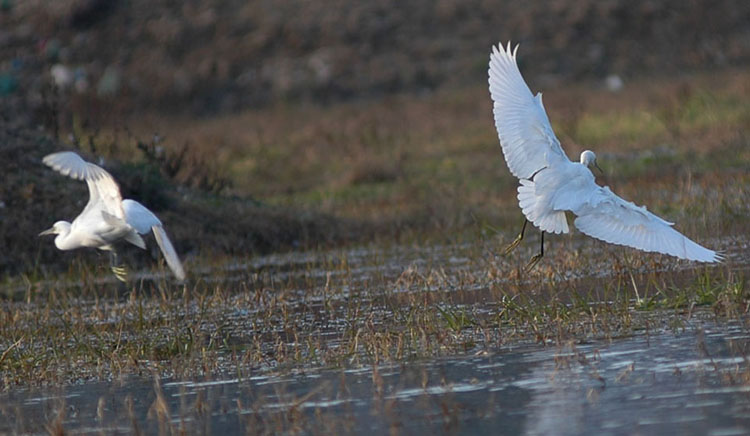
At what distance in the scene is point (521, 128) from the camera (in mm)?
7969

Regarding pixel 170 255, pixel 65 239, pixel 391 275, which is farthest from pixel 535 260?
pixel 65 239

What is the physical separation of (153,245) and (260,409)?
272 inches

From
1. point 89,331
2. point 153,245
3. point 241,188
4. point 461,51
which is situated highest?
point 461,51

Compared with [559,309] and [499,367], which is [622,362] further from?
[559,309]

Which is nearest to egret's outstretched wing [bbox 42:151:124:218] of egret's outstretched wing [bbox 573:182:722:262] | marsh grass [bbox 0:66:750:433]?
marsh grass [bbox 0:66:750:433]

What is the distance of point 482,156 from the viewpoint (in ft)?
60.4

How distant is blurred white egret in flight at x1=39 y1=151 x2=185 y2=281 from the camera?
880 centimetres

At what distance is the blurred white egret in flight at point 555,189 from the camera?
7.09 m

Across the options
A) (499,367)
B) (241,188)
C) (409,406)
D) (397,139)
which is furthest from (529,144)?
(397,139)

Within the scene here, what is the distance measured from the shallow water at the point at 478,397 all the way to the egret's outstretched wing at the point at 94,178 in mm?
2442

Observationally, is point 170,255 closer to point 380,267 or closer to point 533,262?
point 380,267

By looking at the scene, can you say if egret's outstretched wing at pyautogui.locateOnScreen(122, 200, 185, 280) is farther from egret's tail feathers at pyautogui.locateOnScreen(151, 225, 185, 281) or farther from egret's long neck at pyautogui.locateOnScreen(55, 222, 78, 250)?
egret's long neck at pyautogui.locateOnScreen(55, 222, 78, 250)

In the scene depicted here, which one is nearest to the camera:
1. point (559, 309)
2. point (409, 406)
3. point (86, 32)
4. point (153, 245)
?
point (409, 406)

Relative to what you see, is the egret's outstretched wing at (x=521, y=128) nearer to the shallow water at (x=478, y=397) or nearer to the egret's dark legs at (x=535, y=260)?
the egret's dark legs at (x=535, y=260)
